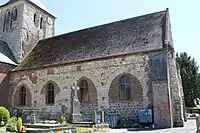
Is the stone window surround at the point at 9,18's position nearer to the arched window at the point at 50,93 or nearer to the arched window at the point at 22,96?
the arched window at the point at 22,96

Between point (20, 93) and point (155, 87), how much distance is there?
14.0 m

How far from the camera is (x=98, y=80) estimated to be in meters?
19.2

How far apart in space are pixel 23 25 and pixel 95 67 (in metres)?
11.9

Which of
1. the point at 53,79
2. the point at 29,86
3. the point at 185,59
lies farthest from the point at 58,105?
the point at 185,59

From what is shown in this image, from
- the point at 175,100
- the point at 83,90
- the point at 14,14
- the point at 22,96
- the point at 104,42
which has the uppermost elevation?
the point at 14,14

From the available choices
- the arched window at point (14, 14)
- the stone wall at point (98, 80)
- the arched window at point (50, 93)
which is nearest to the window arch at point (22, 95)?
the stone wall at point (98, 80)

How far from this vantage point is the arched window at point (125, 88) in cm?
1795

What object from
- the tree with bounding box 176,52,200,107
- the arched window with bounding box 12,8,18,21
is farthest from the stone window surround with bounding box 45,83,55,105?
the tree with bounding box 176,52,200,107

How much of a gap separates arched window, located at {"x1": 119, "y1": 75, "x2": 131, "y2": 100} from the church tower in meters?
12.9

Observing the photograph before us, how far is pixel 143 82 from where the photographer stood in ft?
56.5

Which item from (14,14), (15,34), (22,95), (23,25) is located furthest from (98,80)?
(14,14)

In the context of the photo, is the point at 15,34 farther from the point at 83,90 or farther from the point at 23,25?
the point at 83,90

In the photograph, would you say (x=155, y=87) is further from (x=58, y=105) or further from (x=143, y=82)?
(x=58, y=105)

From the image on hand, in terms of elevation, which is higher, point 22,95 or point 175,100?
point 22,95
